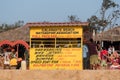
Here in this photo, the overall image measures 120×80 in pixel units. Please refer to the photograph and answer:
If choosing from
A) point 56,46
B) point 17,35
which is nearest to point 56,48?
point 56,46

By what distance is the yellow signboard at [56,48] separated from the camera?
47.1ft

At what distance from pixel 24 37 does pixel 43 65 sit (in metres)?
15.0

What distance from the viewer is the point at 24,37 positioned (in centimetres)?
2930

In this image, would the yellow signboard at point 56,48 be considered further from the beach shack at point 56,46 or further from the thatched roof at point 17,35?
the thatched roof at point 17,35

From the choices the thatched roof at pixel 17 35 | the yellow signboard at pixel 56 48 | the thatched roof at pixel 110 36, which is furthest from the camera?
the thatched roof at pixel 110 36

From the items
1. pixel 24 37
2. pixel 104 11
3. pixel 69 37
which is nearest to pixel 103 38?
pixel 24 37

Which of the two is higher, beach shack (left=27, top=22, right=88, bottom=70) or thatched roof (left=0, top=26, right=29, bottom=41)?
thatched roof (left=0, top=26, right=29, bottom=41)

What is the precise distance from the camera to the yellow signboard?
14.3 metres

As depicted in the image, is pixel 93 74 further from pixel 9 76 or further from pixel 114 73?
pixel 9 76

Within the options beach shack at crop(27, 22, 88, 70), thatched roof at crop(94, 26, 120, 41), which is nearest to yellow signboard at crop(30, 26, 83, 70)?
beach shack at crop(27, 22, 88, 70)

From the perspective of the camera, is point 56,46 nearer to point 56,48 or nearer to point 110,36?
point 56,48

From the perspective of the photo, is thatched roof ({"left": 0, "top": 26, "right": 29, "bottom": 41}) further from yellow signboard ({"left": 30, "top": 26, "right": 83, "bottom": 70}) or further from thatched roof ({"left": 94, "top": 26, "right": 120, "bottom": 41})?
yellow signboard ({"left": 30, "top": 26, "right": 83, "bottom": 70})

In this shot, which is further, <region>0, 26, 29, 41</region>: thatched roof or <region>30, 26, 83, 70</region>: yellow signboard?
<region>0, 26, 29, 41</region>: thatched roof

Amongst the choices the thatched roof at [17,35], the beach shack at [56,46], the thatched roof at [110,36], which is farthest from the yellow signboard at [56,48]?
the thatched roof at [110,36]
